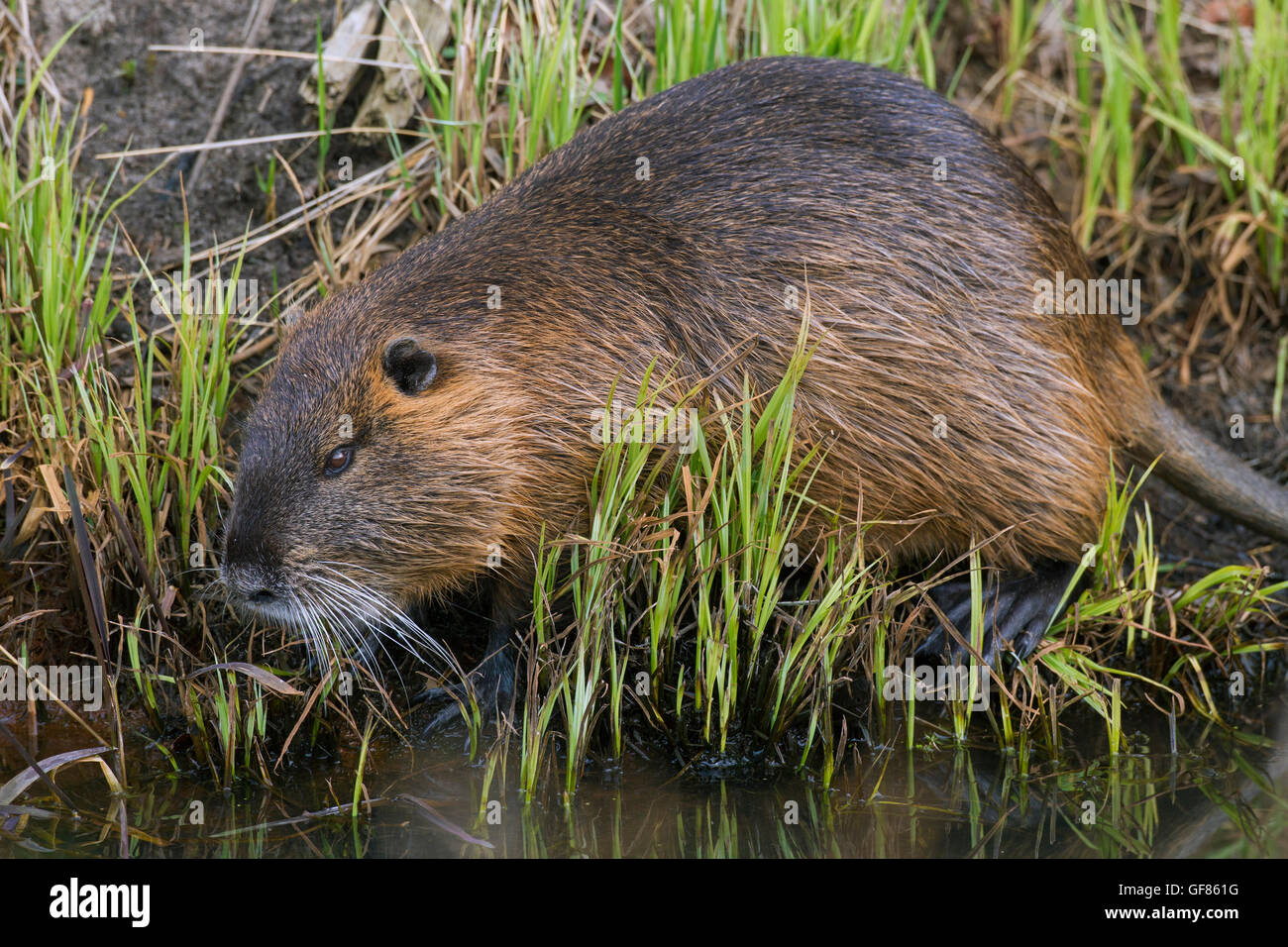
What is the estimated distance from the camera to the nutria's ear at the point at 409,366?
295cm

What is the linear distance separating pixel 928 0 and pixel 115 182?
286 cm

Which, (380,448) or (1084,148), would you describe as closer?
(380,448)

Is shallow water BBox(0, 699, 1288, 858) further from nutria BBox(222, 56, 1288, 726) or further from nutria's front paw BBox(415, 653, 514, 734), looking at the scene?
nutria BBox(222, 56, 1288, 726)

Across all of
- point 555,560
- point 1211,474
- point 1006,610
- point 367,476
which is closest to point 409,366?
point 367,476

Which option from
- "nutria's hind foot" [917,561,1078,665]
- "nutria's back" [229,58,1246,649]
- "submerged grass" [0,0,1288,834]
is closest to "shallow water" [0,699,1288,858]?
"submerged grass" [0,0,1288,834]

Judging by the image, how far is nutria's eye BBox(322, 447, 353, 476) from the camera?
294cm

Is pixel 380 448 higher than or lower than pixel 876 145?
lower

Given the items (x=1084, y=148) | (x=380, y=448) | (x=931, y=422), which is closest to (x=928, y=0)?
(x=1084, y=148)

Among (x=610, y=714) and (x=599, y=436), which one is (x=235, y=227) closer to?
(x=599, y=436)

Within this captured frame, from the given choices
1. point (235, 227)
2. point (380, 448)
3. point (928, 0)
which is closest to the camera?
point (380, 448)

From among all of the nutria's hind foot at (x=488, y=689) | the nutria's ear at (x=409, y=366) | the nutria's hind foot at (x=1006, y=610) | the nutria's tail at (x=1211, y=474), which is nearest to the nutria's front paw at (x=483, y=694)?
the nutria's hind foot at (x=488, y=689)

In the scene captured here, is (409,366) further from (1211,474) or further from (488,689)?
(1211,474)

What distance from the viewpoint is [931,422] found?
333 cm

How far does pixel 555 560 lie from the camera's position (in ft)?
9.84
